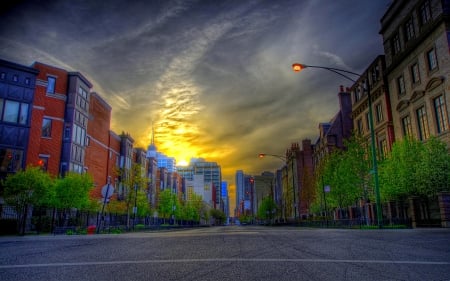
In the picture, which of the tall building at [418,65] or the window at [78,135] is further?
the window at [78,135]

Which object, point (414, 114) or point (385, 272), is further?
point (414, 114)

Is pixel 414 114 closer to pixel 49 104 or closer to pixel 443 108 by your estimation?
pixel 443 108

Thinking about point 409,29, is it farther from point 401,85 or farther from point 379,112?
point 379,112

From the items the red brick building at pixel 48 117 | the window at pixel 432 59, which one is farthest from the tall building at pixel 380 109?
the red brick building at pixel 48 117

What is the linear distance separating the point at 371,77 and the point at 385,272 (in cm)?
4549

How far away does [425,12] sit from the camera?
107 feet

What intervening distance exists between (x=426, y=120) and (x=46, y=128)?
138ft

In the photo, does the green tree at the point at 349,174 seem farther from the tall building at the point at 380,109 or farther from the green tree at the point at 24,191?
the green tree at the point at 24,191

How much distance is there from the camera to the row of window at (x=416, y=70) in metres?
31.3

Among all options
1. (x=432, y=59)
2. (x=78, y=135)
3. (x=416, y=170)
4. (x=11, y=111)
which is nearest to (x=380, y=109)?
(x=432, y=59)

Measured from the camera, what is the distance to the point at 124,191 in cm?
6359

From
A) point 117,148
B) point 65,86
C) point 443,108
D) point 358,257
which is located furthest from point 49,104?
point 358,257

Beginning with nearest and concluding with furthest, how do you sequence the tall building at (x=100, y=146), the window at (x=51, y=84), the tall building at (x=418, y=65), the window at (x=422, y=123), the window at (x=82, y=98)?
the tall building at (x=418, y=65) < the window at (x=422, y=123) < the window at (x=51, y=84) < the window at (x=82, y=98) < the tall building at (x=100, y=146)

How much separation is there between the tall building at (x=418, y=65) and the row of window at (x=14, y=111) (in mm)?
41746
